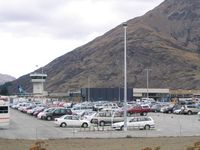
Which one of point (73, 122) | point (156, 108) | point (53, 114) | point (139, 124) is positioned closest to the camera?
point (139, 124)

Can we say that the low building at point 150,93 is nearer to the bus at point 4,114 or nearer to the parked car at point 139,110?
the parked car at point 139,110

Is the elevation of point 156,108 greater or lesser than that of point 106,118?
greater

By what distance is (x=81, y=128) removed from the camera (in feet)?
161

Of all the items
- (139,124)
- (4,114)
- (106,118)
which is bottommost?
(139,124)

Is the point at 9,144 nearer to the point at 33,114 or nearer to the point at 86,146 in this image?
the point at 86,146

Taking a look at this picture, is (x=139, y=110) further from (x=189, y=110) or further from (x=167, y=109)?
(x=167, y=109)

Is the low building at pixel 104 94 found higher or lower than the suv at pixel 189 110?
higher

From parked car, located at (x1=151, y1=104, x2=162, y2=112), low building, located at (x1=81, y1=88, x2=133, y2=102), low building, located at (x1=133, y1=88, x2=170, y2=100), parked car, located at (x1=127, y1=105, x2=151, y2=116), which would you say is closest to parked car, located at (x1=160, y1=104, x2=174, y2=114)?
parked car, located at (x1=151, y1=104, x2=162, y2=112)

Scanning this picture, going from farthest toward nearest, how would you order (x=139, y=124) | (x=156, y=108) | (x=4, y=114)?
(x=156, y=108), (x=4, y=114), (x=139, y=124)

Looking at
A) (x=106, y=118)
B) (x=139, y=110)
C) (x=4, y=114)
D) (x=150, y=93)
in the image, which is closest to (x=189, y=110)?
(x=139, y=110)

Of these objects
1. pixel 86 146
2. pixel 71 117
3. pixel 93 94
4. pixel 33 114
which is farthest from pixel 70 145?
pixel 93 94

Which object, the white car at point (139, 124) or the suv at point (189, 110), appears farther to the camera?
the suv at point (189, 110)

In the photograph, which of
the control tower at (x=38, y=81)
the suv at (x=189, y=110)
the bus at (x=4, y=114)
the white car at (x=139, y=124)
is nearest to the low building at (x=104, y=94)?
the control tower at (x=38, y=81)

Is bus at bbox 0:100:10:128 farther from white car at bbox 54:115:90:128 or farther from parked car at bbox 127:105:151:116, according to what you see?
parked car at bbox 127:105:151:116
